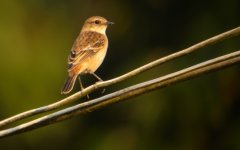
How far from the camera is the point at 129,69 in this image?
41.5 feet

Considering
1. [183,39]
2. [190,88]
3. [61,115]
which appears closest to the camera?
[61,115]

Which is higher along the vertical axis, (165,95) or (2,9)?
(2,9)

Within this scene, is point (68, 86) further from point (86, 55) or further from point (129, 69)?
point (129, 69)

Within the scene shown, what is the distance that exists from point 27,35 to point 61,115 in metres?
8.67

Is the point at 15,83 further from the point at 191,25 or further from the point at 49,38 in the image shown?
the point at 191,25

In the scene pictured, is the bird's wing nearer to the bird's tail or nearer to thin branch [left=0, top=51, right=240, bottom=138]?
the bird's tail

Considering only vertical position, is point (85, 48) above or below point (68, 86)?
above

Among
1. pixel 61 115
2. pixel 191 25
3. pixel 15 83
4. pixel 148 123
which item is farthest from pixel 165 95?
pixel 61 115

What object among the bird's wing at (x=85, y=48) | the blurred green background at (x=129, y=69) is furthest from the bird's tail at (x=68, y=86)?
the blurred green background at (x=129, y=69)

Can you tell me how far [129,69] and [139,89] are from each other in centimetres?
816

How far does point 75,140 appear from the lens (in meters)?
13.2

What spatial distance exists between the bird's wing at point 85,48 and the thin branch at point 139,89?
9.83 feet

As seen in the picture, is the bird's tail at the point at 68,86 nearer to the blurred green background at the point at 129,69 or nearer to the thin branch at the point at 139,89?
the thin branch at the point at 139,89

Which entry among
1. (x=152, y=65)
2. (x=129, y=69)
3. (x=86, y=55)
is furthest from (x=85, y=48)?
(x=129, y=69)
